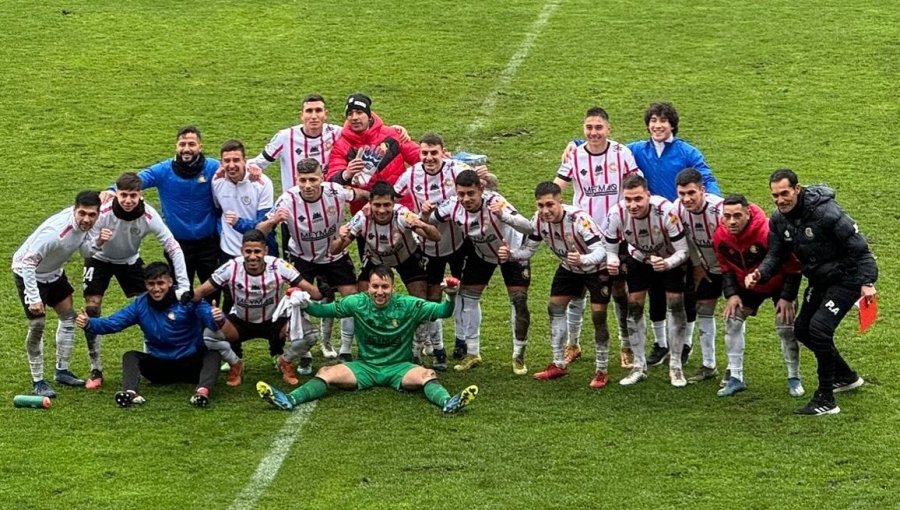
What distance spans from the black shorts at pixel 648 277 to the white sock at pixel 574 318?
55 centimetres

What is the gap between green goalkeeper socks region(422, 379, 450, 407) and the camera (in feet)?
39.6

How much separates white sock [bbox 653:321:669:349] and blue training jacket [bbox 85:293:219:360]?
131 inches

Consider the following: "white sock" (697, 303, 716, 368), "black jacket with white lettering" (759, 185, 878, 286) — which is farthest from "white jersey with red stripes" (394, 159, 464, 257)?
"black jacket with white lettering" (759, 185, 878, 286)

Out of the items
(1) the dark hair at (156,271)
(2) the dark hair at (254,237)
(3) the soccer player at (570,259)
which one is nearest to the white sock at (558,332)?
(3) the soccer player at (570,259)

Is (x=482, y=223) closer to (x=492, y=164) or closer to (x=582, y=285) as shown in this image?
(x=582, y=285)

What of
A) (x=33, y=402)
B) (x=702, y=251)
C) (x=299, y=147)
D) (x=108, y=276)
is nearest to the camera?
(x=33, y=402)

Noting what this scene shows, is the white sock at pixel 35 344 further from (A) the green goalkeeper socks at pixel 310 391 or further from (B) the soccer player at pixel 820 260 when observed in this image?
(B) the soccer player at pixel 820 260

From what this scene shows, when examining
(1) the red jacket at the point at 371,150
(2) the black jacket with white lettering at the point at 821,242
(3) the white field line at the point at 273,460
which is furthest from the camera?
(1) the red jacket at the point at 371,150

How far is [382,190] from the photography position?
12570 mm

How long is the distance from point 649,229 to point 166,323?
3.52 metres

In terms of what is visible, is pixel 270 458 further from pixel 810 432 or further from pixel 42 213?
pixel 42 213

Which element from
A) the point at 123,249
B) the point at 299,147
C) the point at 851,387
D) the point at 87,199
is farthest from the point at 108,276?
the point at 851,387

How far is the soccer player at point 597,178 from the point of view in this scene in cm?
1302

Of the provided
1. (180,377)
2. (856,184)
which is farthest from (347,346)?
(856,184)
